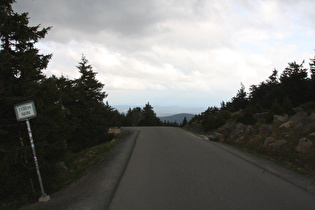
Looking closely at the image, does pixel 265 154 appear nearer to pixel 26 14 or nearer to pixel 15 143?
pixel 15 143

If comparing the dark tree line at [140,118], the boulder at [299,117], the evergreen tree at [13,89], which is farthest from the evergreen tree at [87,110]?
the dark tree line at [140,118]

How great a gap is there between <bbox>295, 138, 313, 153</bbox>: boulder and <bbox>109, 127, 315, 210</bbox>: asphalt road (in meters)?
2.51

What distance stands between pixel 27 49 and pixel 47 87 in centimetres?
223

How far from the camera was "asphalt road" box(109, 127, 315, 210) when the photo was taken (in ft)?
13.9

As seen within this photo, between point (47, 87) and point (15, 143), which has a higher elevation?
point (47, 87)

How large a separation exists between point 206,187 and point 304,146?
636 centimetres

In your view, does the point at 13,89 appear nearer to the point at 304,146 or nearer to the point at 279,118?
the point at 304,146

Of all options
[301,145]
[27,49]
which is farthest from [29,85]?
[301,145]

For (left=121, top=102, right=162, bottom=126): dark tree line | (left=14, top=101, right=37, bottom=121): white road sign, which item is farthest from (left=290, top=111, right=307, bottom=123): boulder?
(left=121, top=102, right=162, bottom=126): dark tree line

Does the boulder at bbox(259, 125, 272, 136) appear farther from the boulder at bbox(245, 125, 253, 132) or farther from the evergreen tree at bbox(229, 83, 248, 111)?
the evergreen tree at bbox(229, 83, 248, 111)

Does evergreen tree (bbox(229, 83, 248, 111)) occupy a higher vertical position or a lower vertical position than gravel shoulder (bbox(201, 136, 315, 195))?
higher

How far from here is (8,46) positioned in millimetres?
6750

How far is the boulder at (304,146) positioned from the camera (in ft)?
27.1

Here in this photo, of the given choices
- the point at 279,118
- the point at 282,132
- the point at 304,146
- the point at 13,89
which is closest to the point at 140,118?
the point at 279,118
